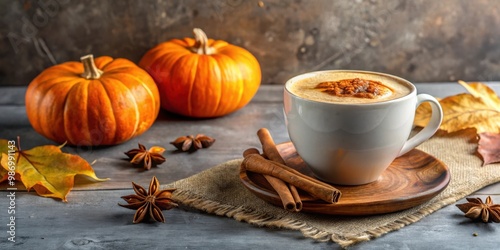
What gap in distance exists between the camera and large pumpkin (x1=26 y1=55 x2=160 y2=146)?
4.39 feet

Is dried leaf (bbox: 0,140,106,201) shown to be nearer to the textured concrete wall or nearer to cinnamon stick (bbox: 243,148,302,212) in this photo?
cinnamon stick (bbox: 243,148,302,212)

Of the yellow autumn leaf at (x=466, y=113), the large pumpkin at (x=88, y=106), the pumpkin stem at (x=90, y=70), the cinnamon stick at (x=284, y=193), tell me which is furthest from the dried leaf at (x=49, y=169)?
the yellow autumn leaf at (x=466, y=113)

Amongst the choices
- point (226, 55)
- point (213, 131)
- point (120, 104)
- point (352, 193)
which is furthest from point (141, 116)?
point (352, 193)

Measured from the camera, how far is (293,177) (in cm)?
102

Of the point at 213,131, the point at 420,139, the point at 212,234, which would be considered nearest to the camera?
the point at 212,234

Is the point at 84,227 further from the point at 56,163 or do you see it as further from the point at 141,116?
the point at 141,116

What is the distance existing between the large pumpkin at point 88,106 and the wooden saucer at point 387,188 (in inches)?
15.7

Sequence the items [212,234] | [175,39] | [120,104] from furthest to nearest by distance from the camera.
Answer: [175,39]
[120,104]
[212,234]

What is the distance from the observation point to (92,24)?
1749 millimetres

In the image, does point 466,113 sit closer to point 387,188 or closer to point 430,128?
point 430,128

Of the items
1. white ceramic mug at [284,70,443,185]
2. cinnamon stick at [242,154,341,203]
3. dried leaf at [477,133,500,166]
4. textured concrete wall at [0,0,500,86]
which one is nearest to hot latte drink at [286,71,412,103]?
white ceramic mug at [284,70,443,185]

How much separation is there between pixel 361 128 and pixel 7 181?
68 centimetres

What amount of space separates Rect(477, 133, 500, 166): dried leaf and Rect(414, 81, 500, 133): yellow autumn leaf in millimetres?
49

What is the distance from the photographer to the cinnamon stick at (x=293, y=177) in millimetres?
977
